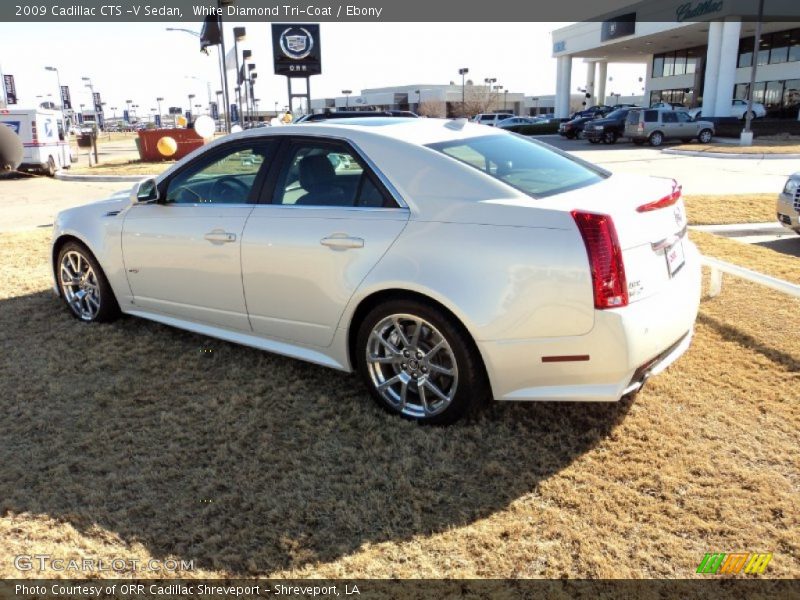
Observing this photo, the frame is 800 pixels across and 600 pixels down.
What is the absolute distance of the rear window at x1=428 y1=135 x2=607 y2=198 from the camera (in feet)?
11.5

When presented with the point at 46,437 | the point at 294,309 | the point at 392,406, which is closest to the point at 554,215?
the point at 392,406

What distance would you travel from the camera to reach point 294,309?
3.87m

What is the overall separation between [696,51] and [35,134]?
5216cm

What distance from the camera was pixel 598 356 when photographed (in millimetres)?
3033

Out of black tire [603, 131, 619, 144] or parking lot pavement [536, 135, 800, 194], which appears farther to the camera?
black tire [603, 131, 619, 144]

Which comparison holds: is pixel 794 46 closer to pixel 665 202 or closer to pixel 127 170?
pixel 127 170

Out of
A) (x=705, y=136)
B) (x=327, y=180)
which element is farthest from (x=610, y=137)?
(x=327, y=180)

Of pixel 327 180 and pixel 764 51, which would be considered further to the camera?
pixel 764 51

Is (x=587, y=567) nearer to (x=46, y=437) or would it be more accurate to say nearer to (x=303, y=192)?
(x=303, y=192)

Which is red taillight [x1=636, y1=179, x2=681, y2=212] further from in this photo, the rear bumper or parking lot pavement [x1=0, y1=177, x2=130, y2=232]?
parking lot pavement [x1=0, y1=177, x2=130, y2=232]

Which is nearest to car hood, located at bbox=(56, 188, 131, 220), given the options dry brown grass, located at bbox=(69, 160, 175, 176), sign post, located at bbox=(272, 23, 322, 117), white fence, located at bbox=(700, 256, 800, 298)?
white fence, located at bbox=(700, 256, 800, 298)

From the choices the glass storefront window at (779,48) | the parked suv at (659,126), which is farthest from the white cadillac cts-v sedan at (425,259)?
the glass storefront window at (779,48)

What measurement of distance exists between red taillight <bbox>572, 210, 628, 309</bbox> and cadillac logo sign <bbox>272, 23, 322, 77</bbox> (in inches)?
1234

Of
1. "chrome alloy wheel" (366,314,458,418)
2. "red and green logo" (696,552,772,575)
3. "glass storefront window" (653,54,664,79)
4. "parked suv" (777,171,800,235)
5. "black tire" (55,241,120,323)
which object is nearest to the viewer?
"red and green logo" (696,552,772,575)
